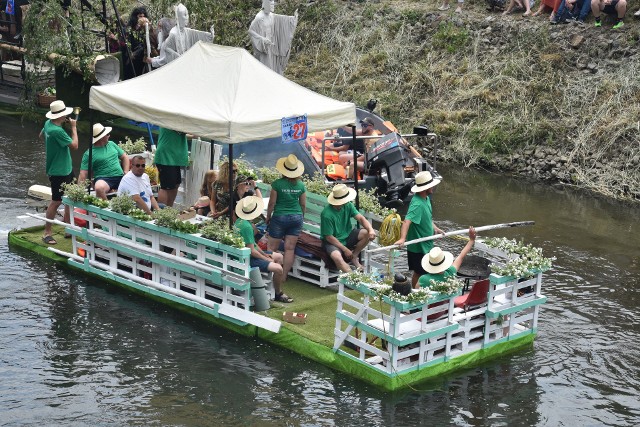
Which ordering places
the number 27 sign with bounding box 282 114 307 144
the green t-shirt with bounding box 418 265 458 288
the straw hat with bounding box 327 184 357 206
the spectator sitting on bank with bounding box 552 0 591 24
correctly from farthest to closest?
the spectator sitting on bank with bounding box 552 0 591 24
the straw hat with bounding box 327 184 357 206
the number 27 sign with bounding box 282 114 307 144
the green t-shirt with bounding box 418 265 458 288

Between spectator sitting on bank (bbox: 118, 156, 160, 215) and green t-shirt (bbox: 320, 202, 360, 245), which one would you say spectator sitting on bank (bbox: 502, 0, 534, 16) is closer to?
green t-shirt (bbox: 320, 202, 360, 245)

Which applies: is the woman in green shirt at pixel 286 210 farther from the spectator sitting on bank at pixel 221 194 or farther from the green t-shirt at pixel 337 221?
the spectator sitting on bank at pixel 221 194

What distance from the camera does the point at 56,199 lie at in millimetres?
14000

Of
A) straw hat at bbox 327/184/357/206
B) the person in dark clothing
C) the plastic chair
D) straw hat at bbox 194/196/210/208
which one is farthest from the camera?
the person in dark clothing

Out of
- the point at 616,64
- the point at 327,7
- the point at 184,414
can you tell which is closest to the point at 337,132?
the point at 616,64

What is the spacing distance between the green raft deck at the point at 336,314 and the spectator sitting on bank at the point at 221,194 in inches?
34.7

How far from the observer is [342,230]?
40.7ft

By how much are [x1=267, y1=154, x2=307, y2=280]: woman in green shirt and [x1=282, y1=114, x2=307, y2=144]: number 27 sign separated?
0.39 metres

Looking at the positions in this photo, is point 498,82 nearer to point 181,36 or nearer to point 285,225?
point 181,36

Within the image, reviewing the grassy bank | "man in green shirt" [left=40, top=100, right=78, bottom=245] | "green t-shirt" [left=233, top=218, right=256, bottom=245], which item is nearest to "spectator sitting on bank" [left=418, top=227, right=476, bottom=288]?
"green t-shirt" [left=233, top=218, right=256, bottom=245]

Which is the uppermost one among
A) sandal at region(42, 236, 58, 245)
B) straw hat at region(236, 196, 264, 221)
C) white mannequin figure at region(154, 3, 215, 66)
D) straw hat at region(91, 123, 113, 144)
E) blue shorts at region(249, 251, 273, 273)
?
white mannequin figure at region(154, 3, 215, 66)

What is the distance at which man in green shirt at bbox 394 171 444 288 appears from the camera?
461 inches

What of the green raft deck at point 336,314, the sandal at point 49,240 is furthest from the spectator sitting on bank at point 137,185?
the sandal at point 49,240

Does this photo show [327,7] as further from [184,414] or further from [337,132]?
[184,414]
